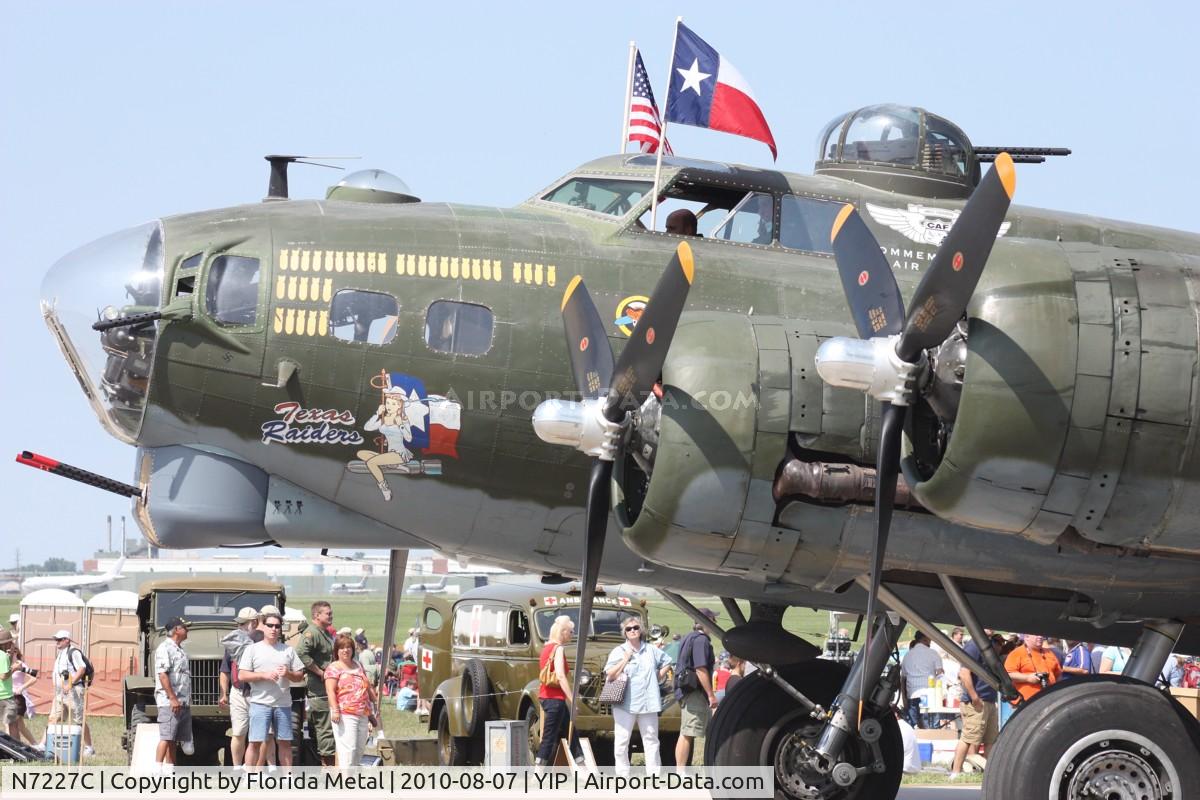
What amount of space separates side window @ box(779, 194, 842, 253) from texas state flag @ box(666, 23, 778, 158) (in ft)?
4.29

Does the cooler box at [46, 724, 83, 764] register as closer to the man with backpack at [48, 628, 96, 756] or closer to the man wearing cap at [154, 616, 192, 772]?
the man with backpack at [48, 628, 96, 756]

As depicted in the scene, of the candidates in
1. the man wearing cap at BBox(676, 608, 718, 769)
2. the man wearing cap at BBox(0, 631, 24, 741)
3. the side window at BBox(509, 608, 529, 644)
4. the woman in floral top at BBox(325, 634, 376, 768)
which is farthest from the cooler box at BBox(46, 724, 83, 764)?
the man wearing cap at BBox(676, 608, 718, 769)

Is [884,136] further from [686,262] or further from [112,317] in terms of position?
[112,317]

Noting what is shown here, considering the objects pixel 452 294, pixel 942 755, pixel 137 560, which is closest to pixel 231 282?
pixel 452 294

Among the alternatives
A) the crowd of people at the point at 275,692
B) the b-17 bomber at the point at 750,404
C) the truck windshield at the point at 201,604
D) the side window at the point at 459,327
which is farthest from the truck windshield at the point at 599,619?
the side window at the point at 459,327

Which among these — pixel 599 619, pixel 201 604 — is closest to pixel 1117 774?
pixel 599 619

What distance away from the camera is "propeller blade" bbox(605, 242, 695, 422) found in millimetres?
10203

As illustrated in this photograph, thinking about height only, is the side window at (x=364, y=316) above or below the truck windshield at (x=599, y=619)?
above

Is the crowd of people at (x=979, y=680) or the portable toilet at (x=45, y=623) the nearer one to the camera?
the crowd of people at (x=979, y=680)

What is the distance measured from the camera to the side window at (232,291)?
1130cm

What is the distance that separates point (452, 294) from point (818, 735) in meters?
4.68

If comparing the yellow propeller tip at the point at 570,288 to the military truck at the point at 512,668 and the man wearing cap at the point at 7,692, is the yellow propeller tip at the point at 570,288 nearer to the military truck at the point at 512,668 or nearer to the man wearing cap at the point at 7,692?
the military truck at the point at 512,668

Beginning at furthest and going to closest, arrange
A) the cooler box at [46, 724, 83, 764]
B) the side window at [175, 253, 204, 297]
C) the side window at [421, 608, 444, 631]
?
the side window at [421, 608, 444, 631] < the cooler box at [46, 724, 83, 764] < the side window at [175, 253, 204, 297]

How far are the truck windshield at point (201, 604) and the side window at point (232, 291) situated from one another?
1103cm
